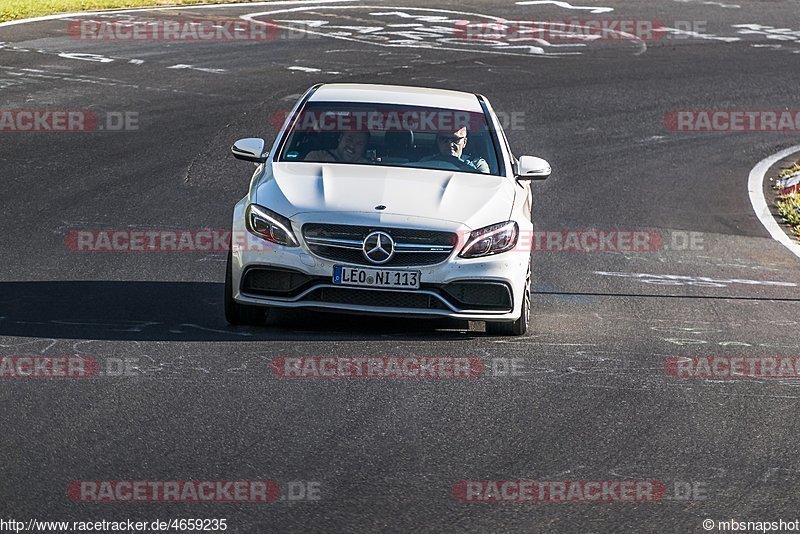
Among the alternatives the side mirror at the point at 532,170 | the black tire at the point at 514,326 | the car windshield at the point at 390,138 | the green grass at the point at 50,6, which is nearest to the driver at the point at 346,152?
the car windshield at the point at 390,138


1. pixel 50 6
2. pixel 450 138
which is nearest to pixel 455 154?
pixel 450 138

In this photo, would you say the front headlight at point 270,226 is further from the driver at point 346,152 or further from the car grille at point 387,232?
the driver at point 346,152

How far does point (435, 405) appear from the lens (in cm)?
767

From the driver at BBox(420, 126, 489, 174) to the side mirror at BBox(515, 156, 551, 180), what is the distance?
25 centimetres

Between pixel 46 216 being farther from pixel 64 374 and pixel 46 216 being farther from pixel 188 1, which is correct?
pixel 188 1

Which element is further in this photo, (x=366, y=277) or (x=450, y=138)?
(x=450, y=138)

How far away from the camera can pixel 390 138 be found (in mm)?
10523

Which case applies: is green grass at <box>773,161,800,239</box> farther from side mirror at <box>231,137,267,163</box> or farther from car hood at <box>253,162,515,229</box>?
side mirror at <box>231,137,267,163</box>

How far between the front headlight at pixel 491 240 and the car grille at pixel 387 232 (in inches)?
4.9

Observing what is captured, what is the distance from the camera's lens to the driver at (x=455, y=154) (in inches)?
410

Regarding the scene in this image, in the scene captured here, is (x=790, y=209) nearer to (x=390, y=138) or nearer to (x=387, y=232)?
(x=390, y=138)

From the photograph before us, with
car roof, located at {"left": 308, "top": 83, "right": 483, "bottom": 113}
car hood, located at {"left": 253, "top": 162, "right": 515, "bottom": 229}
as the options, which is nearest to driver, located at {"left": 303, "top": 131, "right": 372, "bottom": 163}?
car hood, located at {"left": 253, "top": 162, "right": 515, "bottom": 229}

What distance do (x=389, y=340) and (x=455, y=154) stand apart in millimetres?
1899

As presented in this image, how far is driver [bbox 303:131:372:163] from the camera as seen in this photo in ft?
33.8
